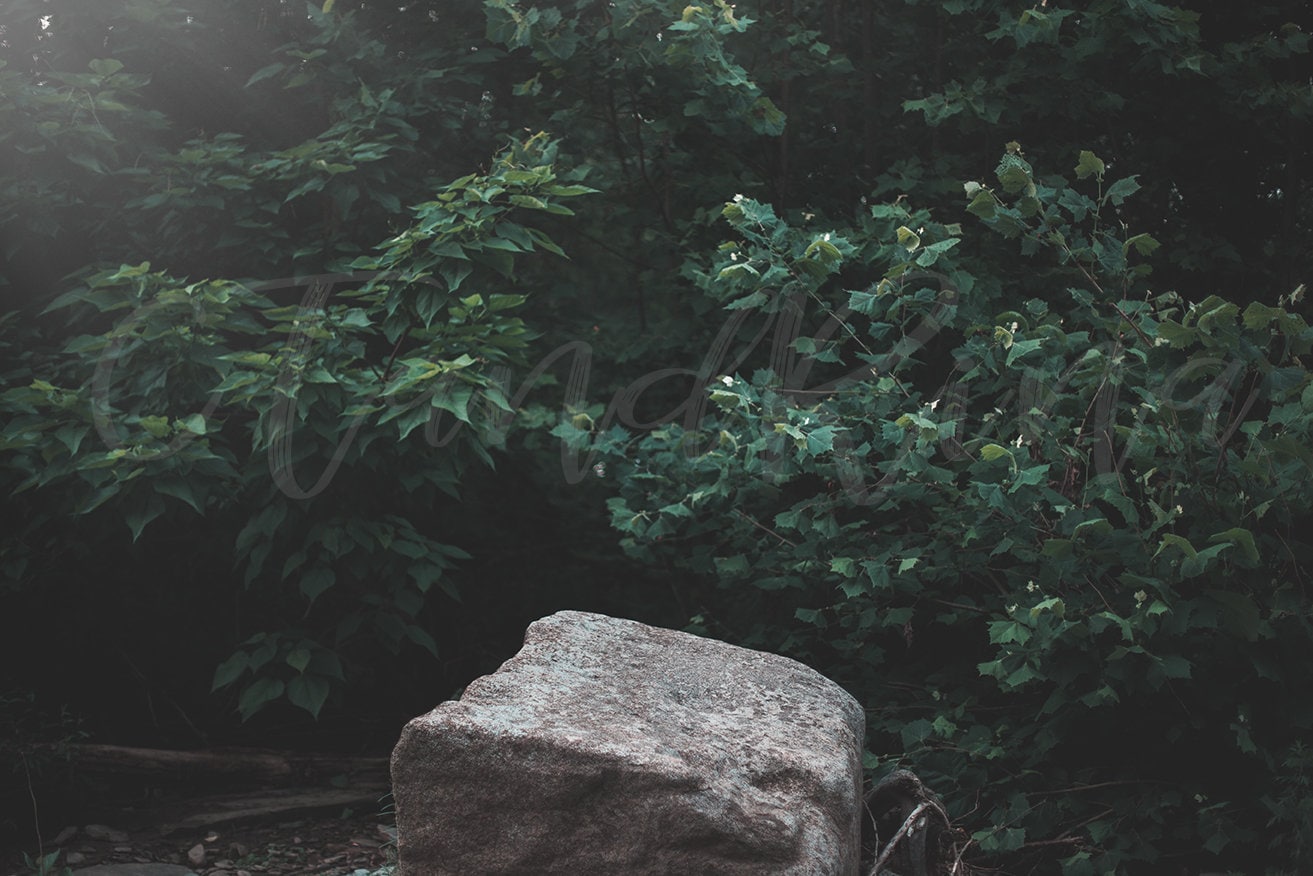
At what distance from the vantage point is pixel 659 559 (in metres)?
4.89

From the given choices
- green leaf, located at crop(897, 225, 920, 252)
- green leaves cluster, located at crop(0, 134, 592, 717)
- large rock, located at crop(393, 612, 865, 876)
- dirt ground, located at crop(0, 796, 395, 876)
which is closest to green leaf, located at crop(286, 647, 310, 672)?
green leaves cluster, located at crop(0, 134, 592, 717)

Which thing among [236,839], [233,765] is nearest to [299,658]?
[236,839]

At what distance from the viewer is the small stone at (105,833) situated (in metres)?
4.17

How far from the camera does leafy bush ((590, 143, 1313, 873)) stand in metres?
3.09

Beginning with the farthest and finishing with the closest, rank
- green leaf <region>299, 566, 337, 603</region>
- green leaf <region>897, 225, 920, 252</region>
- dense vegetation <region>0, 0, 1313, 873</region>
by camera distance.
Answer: green leaf <region>299, 566, 337, 603</region>
green leaf <region>897, 225, 920, 252</region>
dense vegetation <region>0, 0, 1313, 873</region>

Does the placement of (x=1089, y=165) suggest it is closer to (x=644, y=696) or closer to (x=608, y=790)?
(x=644, y=696)

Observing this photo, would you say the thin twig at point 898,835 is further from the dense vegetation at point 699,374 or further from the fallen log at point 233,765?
the fallen log at point 233,765

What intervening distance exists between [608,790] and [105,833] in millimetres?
2826

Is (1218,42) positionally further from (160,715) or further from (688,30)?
(160,715)

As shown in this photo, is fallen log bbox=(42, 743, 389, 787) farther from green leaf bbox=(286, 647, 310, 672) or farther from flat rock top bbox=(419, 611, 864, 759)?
flat rock top bbox=(419, 611, 864, 759)

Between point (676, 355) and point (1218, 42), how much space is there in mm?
2528

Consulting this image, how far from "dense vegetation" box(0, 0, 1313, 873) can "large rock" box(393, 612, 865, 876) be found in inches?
40.9

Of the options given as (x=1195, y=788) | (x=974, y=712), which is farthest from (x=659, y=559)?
(x=1195, y=788)

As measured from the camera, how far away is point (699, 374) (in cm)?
493
